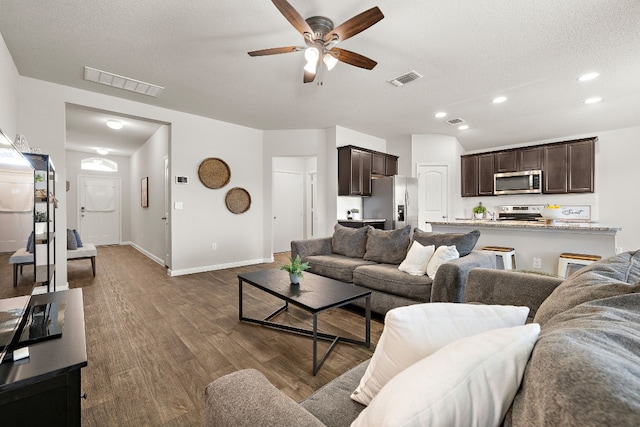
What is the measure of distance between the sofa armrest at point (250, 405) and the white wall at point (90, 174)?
8.92 meters

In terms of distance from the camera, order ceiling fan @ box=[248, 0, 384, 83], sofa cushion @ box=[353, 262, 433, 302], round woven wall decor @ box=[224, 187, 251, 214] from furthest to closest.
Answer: round woven wall decor @ box=[224, 187, 251, 214] < sofa cushion @ box=[353, 262, 433, 302] < ceiling fan @ box=[248, 0, 384, 83]

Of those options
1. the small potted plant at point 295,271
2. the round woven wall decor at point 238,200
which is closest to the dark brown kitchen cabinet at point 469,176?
the round woven wall decor at point 238,200

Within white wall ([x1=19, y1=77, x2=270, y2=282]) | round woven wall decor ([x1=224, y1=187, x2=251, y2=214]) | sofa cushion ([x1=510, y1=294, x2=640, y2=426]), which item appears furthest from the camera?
round woven wall decor ([x1=224, y1=187, x2=251, y2=214])

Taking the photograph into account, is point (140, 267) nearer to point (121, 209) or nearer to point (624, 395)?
point (121, 209)

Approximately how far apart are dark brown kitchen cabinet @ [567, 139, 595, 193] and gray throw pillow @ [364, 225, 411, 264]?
4379 millimetres

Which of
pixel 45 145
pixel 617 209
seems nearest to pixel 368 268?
pixel 45 145

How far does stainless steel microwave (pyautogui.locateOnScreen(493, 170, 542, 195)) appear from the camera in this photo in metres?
5.80

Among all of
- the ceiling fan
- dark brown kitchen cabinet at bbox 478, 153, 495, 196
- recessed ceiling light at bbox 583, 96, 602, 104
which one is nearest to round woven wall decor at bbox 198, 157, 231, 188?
the ceiling fan

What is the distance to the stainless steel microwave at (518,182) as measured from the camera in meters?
5.80

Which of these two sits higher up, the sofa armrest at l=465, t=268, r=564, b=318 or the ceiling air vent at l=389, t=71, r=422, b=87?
the ceiling air vent at l=389, t=71, r=422, b=87

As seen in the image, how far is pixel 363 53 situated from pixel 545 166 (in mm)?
5020

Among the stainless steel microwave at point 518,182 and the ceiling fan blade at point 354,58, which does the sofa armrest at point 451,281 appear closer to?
the ceiling fan blade at point 354,58

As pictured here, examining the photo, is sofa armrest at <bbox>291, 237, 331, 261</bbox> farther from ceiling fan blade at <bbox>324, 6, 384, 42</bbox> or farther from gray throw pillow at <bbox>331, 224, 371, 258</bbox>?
ceiling fan blade at <bbox>324, 6, 384, 42</bbox>

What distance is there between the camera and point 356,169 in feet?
17.6
